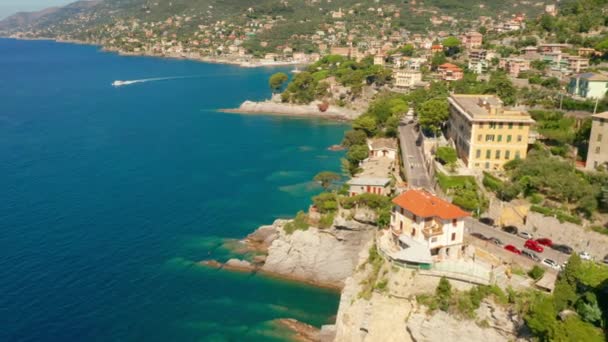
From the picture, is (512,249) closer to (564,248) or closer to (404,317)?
(564,248)

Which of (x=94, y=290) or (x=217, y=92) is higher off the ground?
(x=217, y=92)

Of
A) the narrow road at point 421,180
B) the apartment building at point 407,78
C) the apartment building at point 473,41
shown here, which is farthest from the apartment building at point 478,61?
the narrow road at point 421,180

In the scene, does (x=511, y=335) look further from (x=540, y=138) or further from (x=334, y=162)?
(x=334, y=162)

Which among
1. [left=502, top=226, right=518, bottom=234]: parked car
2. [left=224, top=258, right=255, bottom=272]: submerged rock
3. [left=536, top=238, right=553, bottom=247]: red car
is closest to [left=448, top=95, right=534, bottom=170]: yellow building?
[left=502, top=226, right=518, bottom=234]: parked car

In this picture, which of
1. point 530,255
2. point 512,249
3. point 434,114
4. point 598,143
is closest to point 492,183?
point 598,143

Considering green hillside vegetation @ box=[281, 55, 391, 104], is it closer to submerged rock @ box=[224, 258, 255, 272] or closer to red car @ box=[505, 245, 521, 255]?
submerged rock @ box=[224, 258, 255, 272]

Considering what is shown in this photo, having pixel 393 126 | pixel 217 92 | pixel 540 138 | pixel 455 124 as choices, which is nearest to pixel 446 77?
pixel 393 126
